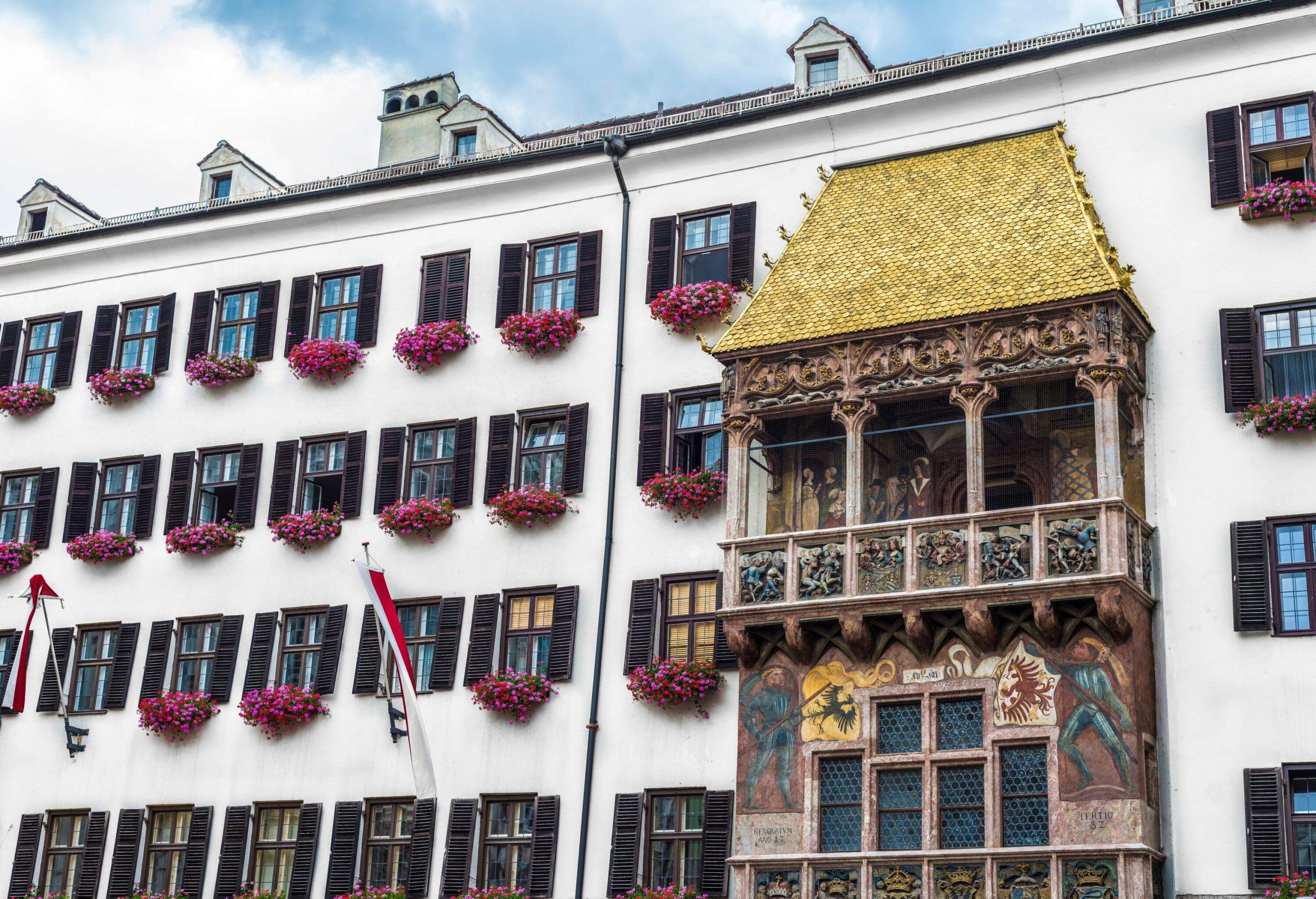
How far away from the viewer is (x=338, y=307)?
3356cm

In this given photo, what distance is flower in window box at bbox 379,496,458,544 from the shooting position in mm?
30547

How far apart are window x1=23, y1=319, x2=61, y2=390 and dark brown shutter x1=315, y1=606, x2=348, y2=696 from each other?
28.2 feet

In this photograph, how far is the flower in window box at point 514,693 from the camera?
94.1 feet

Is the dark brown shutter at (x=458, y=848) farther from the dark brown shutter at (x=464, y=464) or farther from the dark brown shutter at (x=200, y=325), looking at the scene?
the dark brown shutter at (x=200, y=325)

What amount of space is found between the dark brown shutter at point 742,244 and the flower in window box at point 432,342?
4.52 m

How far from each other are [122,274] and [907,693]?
58.1ft

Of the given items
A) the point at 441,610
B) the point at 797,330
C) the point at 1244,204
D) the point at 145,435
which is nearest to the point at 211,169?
the point at 145,435

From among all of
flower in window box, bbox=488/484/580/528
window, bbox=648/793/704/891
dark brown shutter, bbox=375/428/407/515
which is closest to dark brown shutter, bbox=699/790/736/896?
window, bbox=648/793/704/891

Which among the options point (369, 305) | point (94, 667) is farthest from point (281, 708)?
point (369, 305)

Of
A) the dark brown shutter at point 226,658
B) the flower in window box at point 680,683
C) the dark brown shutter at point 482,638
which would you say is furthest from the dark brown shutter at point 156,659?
the flower in window box at point 680,683

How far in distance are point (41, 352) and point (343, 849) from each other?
1219 cm

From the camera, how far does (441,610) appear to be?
30250mm

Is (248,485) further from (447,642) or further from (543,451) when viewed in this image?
(543,451)

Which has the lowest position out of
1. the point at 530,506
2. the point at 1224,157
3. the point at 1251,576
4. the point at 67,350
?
the point at 1251,576
